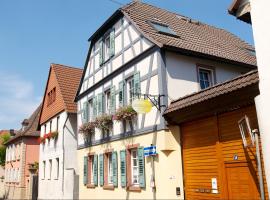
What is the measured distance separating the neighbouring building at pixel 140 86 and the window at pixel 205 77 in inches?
1.6

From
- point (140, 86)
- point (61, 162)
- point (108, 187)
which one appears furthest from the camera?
point (61, 162)

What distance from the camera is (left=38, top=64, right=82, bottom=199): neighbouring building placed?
69.4ft

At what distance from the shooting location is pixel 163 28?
14.7 meters

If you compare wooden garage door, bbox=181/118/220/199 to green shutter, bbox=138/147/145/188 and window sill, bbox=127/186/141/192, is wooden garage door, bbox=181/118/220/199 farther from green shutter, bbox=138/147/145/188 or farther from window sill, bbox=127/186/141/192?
window sill, bbox=127/186/141/192

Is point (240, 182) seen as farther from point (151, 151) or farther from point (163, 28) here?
point (163, 28)

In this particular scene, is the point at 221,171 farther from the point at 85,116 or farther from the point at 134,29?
the point at 85,116

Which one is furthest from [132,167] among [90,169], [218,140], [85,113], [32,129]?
[32,129]

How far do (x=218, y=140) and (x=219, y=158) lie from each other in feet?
1.77

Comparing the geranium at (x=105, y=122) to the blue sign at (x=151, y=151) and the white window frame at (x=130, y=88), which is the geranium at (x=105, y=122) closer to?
the white window frame at (x=130, y=88)

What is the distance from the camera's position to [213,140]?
34.6 ft

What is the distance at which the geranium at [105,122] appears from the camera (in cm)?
1550

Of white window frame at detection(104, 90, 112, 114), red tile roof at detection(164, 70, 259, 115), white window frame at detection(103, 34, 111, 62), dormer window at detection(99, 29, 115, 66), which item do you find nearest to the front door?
red tile roof at detection(164, 70, 259, 115)

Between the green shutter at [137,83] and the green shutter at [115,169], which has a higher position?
the green shutter at [137,83]

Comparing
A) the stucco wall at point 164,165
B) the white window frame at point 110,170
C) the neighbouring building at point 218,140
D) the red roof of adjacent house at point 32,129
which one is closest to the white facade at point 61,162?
the white window frame at point 110,170
